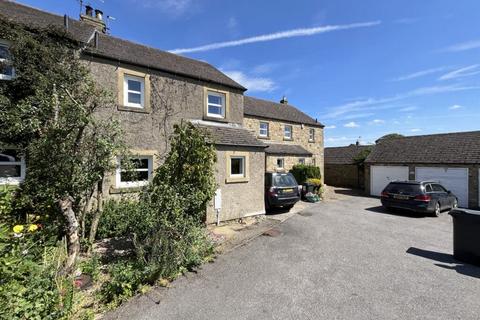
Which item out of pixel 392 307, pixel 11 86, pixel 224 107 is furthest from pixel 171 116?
pixel 392 307

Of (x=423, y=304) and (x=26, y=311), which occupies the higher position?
(x=26, y=311)

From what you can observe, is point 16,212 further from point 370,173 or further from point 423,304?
point 370,173

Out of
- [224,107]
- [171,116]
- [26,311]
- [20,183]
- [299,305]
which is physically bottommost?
[299,305]

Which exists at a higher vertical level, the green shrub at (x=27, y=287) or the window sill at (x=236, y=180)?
the window sill at (x=236, y=180)

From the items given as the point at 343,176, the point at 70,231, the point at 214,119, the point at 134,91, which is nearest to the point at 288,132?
the point at 343,176

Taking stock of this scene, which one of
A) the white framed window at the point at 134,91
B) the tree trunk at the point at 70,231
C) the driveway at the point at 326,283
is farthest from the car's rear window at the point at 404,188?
the tree trunk at the point at 70,231

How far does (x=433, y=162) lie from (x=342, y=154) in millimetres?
Result: 11682

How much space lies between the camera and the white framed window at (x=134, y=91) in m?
9.52

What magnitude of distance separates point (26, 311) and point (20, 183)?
5.82 metres

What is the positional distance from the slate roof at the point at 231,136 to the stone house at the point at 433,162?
13579 mm

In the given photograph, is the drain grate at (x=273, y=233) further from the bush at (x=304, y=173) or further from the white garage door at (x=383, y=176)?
the white garage door at (x=383, y=176)

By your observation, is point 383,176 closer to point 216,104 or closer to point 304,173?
point 304,173

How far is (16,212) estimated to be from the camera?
668 cm

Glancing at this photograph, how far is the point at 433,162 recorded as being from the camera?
54.6 feet
